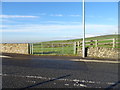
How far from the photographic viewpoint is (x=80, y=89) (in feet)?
21.1

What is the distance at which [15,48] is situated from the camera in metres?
22.3

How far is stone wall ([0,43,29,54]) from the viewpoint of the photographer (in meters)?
21.5

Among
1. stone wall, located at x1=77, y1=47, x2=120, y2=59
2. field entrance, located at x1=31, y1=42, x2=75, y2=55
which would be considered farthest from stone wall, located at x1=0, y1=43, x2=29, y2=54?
stone wall, located at x1=77, y1=47, x2=120, y2=59

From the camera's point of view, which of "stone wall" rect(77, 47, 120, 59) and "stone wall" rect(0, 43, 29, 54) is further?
"stone wall" rect(0, 43, 29, 54)

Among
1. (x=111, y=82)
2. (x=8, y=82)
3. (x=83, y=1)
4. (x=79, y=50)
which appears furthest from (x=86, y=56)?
(x=8, y=82)

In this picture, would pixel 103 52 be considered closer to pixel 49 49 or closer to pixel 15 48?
pixel 15 48

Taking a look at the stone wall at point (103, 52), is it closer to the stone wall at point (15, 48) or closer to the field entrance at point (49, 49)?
the field entrance at point (49, 49)

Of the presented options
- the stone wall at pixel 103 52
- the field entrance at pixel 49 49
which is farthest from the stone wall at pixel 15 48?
the stone wall at pixel 103 52

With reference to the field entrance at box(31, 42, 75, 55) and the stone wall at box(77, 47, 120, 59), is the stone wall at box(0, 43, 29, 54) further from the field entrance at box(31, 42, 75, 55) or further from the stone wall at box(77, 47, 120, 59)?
the stone wall at box(77, 47, 120, 59)

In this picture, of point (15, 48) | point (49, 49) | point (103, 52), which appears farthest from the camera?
point (49, 49)

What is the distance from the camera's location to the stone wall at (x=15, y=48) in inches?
848

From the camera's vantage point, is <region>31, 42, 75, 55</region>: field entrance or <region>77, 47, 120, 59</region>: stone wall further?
<region>31, 42, 75, 55</region>: field entrance

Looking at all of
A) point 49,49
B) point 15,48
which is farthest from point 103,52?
point 49,49

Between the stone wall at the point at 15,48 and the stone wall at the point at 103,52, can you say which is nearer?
the stone wall at the point at 103,52
